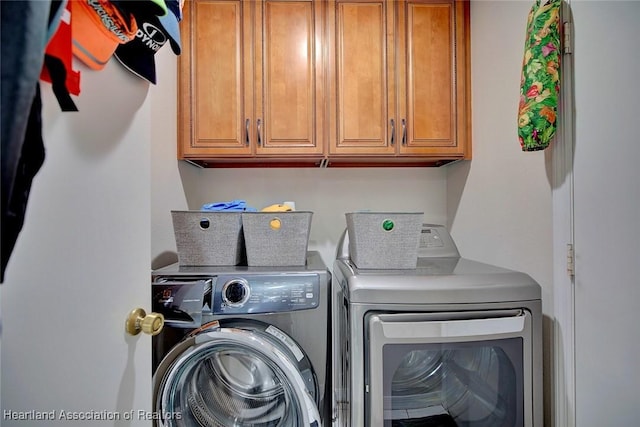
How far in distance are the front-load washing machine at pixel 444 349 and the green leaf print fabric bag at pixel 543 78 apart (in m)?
0.50

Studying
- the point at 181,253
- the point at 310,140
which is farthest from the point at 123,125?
the point at 310,140

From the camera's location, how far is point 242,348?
1048 mm

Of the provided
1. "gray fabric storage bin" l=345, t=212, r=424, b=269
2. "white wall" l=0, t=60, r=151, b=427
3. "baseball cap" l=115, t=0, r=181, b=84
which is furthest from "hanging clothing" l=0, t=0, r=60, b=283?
"gray fabric storage bin" l=345, t=212, r=424, b=269

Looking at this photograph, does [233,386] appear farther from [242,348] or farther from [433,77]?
[433,77]

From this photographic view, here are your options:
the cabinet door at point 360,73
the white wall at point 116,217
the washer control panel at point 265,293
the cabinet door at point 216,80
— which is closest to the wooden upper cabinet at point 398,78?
the cabinet door at point 360,73

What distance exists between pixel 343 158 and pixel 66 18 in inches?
50.7

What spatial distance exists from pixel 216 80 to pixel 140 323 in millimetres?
1283

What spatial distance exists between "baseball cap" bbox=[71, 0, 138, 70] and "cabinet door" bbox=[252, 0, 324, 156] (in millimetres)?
941

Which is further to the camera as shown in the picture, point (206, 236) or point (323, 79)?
point (323, 79)

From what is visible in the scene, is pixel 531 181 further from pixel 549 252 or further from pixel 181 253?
pixel 181 253

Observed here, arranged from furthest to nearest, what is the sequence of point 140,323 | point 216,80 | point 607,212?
1. point 216,80
2. point 607,212
3. point 140,323

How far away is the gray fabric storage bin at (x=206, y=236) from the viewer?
128 cm

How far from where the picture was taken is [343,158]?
5.49 ft

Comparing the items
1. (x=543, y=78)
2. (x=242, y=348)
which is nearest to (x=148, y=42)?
(x=242, y=348)
